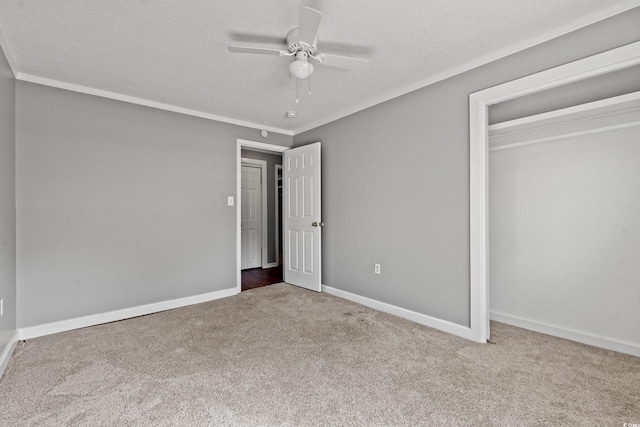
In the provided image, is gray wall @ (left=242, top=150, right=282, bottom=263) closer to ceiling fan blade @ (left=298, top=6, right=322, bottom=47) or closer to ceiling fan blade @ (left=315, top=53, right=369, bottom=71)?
ceiling fan blade @ (left=315, top=53, right=369, bottom=71)

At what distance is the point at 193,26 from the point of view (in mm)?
1983

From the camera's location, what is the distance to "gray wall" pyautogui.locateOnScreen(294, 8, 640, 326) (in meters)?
2.28

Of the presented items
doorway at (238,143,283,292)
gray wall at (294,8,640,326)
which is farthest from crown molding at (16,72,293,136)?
doorway at (238,143,283,292)

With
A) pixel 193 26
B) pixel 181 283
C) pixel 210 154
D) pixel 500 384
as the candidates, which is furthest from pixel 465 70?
pixel 181 283

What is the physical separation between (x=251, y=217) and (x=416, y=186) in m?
3.68

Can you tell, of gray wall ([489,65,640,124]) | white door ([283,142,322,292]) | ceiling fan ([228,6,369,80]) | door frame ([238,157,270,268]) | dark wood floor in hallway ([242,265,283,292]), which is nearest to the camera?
ceiling fan ([228,6,369,80])

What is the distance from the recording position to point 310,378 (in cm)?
192

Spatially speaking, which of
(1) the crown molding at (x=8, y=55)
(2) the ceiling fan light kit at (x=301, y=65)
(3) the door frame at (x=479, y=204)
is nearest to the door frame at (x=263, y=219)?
(1) the crown molding at (x=8, y=55)

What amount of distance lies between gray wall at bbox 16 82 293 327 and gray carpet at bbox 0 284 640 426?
50cm

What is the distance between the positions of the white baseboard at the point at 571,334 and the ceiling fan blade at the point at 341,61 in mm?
2728

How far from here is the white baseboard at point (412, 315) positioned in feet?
8.41

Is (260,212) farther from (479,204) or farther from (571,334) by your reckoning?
(571,334)

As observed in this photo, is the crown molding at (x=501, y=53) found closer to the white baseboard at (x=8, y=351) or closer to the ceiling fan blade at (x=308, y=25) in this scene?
the ceiling fan blade at (x=308, y=25)

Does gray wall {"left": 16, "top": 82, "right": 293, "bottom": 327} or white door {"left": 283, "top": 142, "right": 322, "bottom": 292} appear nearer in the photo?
gray wall {"left": 16, "top": 82, "right": 293, "bottom": 327}
